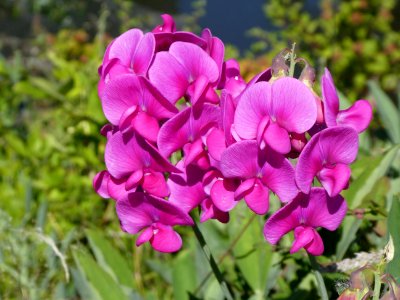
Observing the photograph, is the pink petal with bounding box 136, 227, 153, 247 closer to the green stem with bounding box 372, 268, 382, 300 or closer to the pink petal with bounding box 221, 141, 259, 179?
the pink petal with bounding box 221, 141, 259, 179

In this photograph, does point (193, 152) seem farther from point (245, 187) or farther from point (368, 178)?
point (368, 178)

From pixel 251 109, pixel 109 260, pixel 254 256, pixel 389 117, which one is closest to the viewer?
pixel 251 109

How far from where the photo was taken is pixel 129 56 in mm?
981

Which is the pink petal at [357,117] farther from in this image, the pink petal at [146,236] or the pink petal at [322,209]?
the pink petal at [146,236]

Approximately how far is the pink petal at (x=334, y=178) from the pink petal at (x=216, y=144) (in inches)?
4.9

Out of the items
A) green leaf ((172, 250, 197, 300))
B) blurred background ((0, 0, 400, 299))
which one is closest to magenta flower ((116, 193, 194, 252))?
blurred background ((0, 0, 400, 299))

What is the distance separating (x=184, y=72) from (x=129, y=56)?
84 millimetres

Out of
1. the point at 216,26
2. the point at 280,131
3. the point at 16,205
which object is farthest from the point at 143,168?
the point at 216,26

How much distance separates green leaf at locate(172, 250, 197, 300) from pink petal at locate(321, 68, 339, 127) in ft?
2.48

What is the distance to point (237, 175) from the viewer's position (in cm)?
89

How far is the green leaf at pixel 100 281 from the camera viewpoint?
4.67 feet

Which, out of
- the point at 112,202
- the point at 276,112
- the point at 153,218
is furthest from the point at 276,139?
the point at 112,202

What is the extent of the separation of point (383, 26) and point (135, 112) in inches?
142

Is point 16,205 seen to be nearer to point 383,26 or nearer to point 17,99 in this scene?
point 17,99
